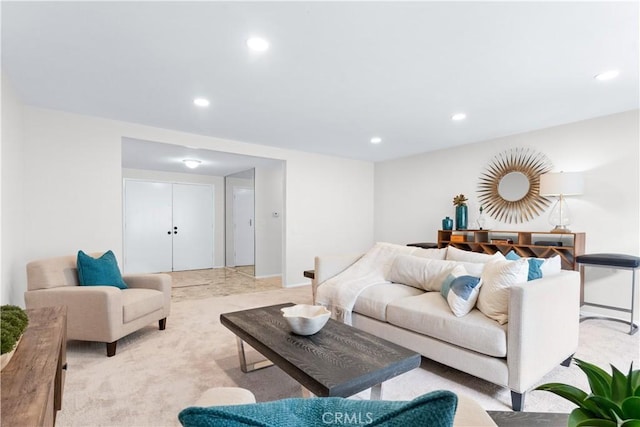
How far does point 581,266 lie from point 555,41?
273 cm

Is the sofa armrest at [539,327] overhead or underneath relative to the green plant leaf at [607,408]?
underneath

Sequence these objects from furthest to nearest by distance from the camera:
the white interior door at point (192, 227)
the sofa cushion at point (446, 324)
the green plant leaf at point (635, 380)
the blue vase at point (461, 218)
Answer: the white interior door at point (192, 227)
the blue vase at point (461, 218)
the sofa cushion at point (446, 324)
the green plant leaf at point (635, 380)

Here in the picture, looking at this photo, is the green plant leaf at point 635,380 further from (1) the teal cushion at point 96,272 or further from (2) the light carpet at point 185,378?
(1) the teal cushion at point 96,272

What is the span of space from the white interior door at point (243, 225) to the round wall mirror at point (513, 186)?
520 centimetres

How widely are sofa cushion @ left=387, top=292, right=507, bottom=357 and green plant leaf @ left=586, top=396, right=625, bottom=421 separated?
150cm

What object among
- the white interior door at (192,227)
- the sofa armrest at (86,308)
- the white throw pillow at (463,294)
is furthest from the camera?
the white interior door at (192,227)

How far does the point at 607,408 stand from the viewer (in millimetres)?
555

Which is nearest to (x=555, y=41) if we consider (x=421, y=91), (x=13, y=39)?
(x=421, y=91)

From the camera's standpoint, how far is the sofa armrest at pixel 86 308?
2.50m

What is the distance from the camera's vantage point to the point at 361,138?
467 cm

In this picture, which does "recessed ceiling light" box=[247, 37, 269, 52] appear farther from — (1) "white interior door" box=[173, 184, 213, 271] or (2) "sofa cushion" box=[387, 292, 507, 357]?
(1) "white interior door" box=[173, 184, 213, 271]

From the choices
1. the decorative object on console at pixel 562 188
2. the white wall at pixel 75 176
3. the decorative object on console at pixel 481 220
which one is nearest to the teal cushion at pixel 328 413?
the white wall at pixel 75 176

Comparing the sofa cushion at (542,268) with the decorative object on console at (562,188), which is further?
the decorative object on console at (562,188)

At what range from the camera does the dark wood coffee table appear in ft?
4.62
